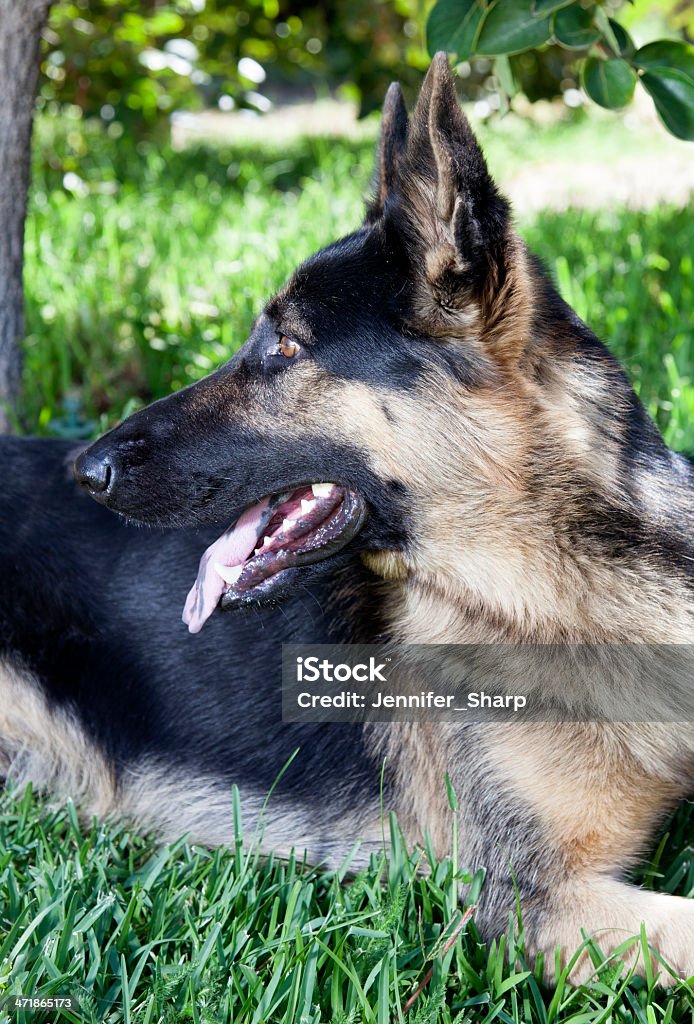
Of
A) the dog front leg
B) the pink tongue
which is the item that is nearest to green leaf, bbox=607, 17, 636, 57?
the pink tongue

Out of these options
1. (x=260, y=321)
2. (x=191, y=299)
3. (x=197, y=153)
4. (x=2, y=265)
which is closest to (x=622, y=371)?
(x=260, y=321)

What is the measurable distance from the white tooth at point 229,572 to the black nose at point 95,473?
0.34 meters

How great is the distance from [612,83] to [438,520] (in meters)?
1.47

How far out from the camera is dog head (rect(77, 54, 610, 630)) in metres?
2.14

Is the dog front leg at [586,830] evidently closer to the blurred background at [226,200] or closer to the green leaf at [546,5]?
the blurred background at [226,200]

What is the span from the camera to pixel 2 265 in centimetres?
420

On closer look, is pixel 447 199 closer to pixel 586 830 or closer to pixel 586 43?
pixel 586 43

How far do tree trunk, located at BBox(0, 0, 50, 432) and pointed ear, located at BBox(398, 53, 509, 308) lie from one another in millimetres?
2531

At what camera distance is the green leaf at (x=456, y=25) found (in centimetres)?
291

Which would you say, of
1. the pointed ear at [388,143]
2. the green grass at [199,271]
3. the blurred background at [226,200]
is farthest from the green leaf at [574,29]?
the green grass at [199,271]

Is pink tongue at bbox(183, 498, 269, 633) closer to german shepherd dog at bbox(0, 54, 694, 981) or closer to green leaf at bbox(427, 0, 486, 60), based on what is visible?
german shepherd dog at bbox(0, 54, 694, 981)

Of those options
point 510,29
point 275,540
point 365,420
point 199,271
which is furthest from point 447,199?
point 199,271

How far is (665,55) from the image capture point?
2.88m

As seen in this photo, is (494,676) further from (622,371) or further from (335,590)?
(622,371)
